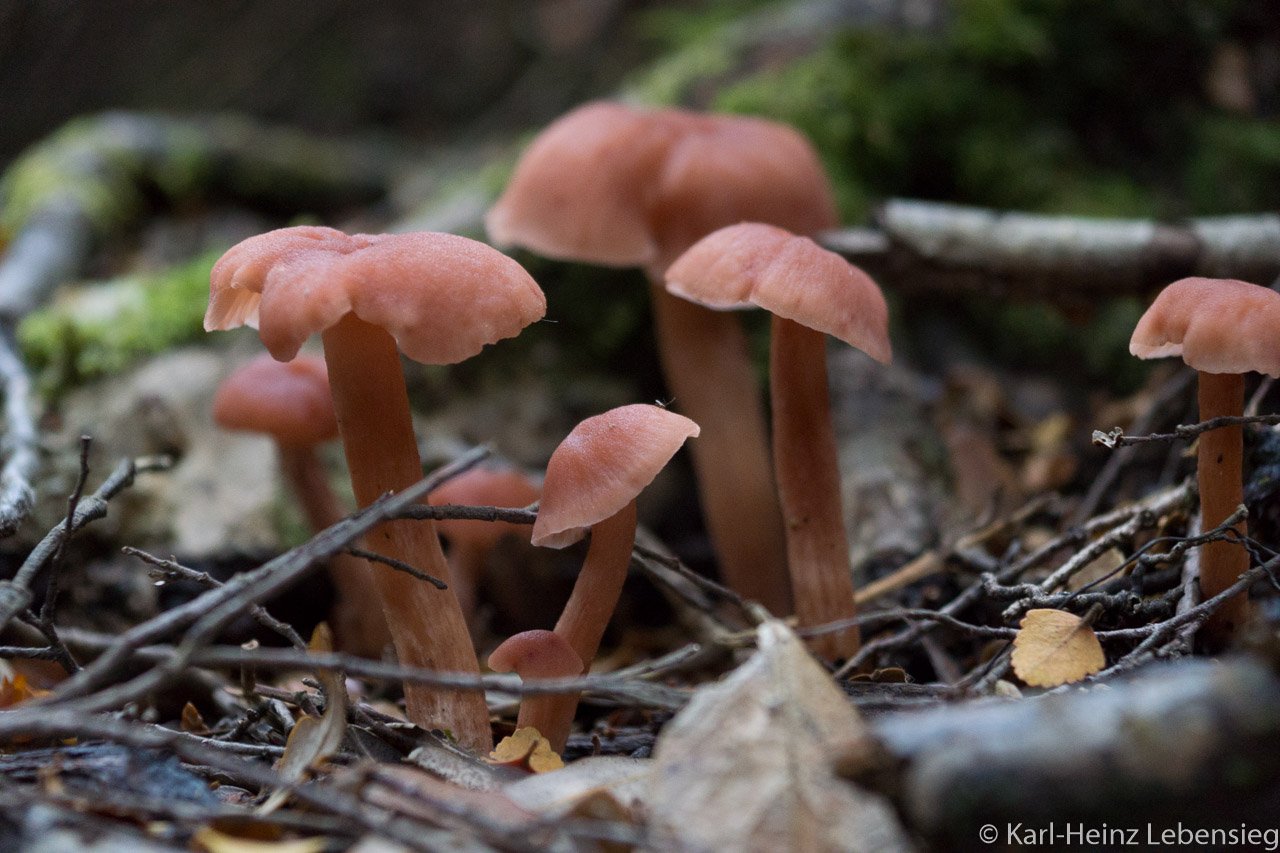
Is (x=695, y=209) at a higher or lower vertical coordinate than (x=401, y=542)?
higher

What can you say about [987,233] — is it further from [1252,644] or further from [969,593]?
[1252,644]

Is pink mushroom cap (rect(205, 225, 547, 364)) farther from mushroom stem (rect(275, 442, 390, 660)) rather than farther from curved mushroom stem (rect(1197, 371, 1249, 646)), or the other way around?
curved mushroom stem (rect(1197, 371, 1249, 646))

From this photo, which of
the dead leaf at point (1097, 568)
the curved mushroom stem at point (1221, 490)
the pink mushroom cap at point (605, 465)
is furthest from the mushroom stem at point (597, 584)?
the curved mushroom stem at point (1221, 490)

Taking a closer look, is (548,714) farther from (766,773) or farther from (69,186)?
(69,186)

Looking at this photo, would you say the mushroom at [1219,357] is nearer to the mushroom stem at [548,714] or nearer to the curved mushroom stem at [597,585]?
the curved mushroom stem at [597,585]

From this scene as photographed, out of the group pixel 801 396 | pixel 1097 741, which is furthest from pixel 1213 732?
pixel 801 396

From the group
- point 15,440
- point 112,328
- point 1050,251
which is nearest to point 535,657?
point 15,440
